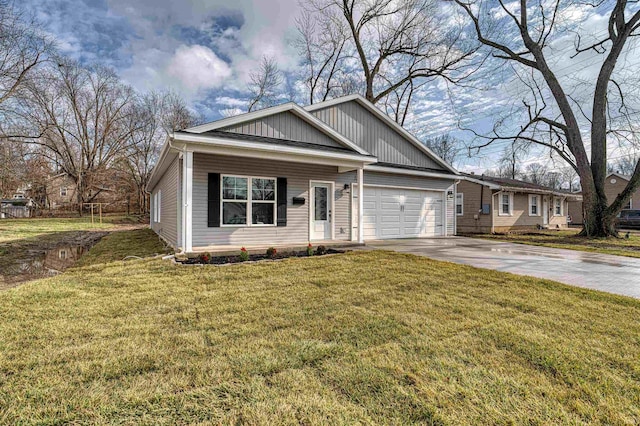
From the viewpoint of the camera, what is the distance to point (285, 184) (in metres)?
8.55

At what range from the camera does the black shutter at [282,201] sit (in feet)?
27.8

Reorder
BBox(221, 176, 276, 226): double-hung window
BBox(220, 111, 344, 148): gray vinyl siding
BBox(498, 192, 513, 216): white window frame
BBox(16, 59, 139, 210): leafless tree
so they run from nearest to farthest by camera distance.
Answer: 1. BBox(220, 111, 344, 148): gray vinyl siding
2. BBox(221, 176, 276, 226): double-hung window
3. BBox(498, 192, 513, 216): white window frame
4. BBox(16, 59, 139, 210): leafless tree

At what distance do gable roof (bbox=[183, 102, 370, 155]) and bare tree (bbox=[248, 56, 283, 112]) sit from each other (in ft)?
55.3

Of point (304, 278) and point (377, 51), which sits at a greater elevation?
point (377, 51)

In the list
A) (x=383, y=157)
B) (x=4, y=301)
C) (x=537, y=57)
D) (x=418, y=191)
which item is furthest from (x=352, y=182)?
(x=537, y=57)

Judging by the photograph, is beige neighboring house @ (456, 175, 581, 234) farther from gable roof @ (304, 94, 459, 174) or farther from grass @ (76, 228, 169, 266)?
grass @ (76, 228, 169, 266)

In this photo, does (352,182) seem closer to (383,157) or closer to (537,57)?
(383,157)

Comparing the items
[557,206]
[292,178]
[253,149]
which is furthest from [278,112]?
[557,206]

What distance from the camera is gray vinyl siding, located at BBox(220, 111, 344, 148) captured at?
24.7 ft

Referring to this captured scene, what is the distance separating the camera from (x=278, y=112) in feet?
26.0

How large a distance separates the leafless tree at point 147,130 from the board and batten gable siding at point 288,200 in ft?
79.6

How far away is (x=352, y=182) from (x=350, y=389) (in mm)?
8323

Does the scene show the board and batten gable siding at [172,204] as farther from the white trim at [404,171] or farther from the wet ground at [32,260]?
the white trim at [404,171]

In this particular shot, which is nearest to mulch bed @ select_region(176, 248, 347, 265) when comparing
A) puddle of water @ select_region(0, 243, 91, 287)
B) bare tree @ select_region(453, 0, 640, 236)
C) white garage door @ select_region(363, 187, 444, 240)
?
puddle of water @ select_region(0, 243, 91, 287)
